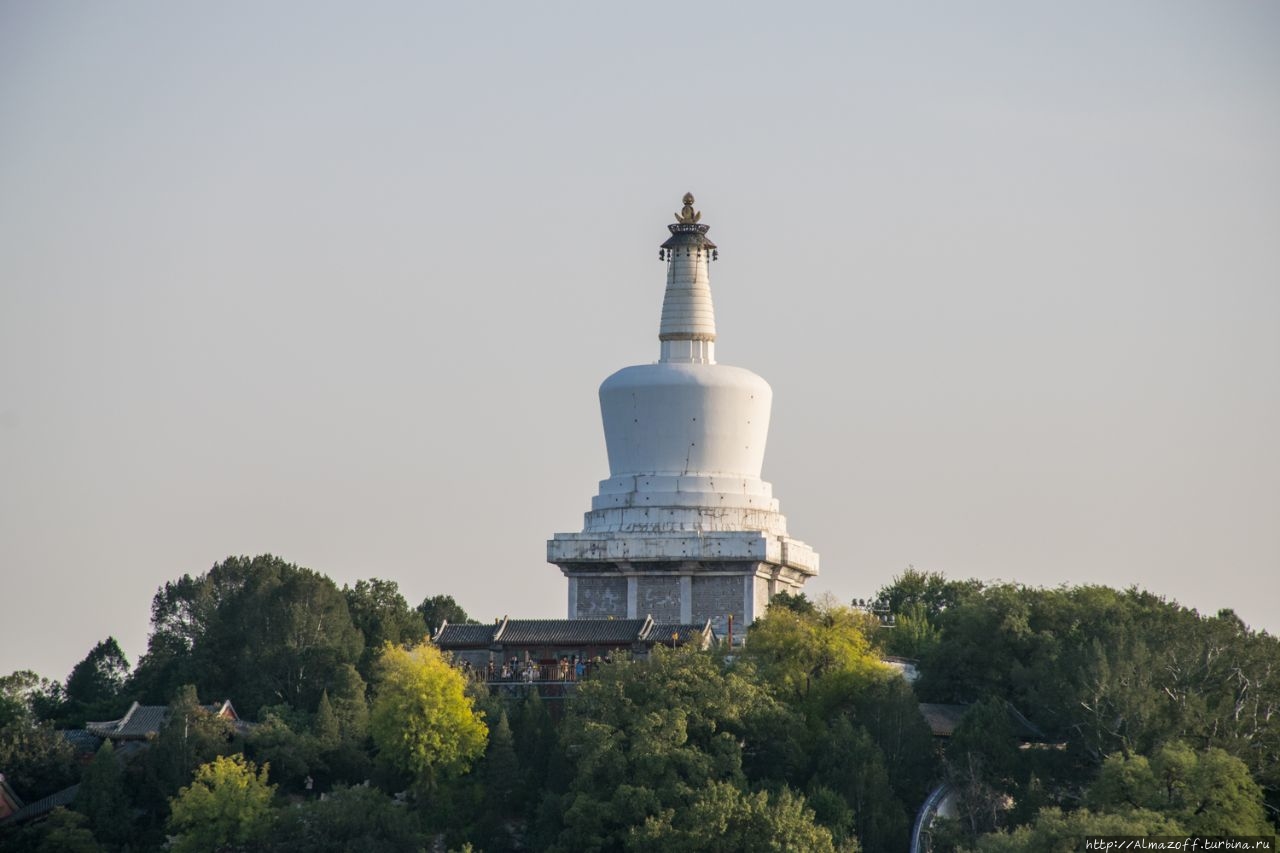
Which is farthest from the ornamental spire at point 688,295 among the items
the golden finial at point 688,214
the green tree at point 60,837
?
the green tree at point 60,837

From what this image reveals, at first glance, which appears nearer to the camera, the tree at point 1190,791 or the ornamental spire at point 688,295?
the tree at point 1190,791

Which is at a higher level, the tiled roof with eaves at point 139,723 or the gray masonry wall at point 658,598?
the gray masonry wall at point 658,598

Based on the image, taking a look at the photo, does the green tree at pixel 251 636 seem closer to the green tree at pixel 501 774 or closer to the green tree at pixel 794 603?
the green tree at pixel 501 774

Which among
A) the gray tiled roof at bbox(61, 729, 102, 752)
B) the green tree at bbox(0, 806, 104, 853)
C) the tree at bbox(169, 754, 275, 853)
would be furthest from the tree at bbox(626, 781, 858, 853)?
the gray tiled roof at bbox(61, 729, 102, 752)

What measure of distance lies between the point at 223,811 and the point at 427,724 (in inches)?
182

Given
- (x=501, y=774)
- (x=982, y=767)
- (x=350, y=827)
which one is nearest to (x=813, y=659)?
(x=982, y=767)

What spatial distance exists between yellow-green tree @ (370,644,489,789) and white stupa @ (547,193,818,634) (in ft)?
32.1

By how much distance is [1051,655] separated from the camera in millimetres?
65438

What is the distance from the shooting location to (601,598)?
76562mm

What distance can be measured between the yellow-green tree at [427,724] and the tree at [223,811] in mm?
2837

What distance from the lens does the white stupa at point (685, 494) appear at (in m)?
75.3

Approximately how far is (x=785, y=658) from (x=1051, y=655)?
5.76 metres

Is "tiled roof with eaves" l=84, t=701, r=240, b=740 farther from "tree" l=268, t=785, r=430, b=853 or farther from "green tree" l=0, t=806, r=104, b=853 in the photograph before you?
"tree" l=268, t=785, r=430, b=853

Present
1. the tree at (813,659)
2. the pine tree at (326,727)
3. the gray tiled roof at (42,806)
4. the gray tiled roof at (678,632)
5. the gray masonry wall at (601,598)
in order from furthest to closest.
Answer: the gray masonry wall at (601,598), the gray tiled roof at (678,632), the gray tiled roof at (42,806), the pine tree at (326,727), the tree at (813,659)
